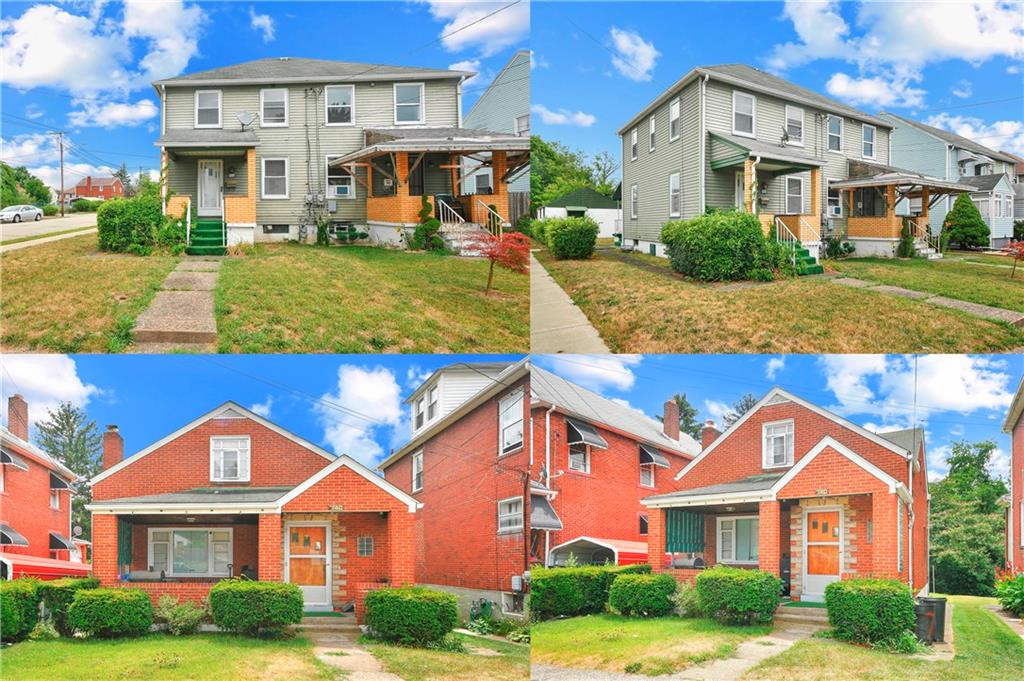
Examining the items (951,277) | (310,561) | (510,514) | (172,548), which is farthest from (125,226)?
(951,277)

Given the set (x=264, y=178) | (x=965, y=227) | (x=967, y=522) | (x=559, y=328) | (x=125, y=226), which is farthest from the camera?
(x=965, y=227)

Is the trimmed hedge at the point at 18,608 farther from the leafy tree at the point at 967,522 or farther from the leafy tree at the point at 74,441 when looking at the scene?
the leafy tree at the point at 967,522

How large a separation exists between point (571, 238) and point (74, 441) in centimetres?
914

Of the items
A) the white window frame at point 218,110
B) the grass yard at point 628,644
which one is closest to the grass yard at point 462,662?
the grass yard at point 628,644

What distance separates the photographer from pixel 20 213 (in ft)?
41.9

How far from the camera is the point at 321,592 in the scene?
28.5ft

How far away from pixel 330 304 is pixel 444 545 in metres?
3.09

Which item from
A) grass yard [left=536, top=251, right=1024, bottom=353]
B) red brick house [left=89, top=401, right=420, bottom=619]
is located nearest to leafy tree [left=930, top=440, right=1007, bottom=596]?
grass yard [left=536, top=251, right=1024, bottom=353]

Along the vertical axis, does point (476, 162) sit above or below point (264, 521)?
above

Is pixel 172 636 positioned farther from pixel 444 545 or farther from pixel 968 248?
pixel 968 248

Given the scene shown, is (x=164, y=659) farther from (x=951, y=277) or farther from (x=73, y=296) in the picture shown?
(x=951, y=277)

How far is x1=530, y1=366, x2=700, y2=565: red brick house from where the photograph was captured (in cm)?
794

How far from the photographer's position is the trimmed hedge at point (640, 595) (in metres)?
8.30

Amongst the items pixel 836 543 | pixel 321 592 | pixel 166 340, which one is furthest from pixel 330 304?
→ pixel 836 543
